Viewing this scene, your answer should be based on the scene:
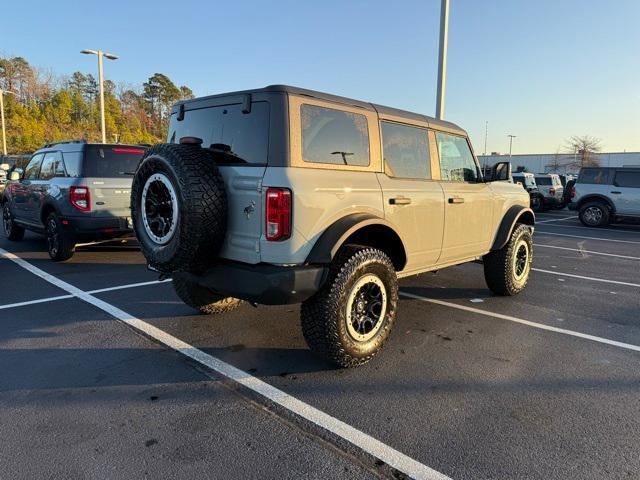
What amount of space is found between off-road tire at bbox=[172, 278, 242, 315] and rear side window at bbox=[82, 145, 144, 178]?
3.48 metres

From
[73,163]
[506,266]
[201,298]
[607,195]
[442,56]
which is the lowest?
[201,298]

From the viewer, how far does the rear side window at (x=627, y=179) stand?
48.4ft

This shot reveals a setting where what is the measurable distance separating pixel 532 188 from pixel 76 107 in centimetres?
6842

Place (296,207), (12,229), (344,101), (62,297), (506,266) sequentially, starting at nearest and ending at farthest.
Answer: (296,207) < (344,101) < (62,297) < (506,266) < (12,229)

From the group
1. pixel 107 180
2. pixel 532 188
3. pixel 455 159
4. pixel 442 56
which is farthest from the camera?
pixel 532 188

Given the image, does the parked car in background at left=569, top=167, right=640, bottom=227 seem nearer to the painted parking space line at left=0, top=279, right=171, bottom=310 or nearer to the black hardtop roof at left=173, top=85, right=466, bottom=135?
the black hardtop roof at left=173, top=85, right=466, bottom=135

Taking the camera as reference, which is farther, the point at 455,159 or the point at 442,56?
the point at 442,56

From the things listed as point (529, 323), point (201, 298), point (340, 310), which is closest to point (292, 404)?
point (340, 310)

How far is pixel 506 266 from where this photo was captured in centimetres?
568

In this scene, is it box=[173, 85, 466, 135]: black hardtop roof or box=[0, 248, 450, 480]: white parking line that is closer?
box=[0, 248, 450, 480]: white parking line

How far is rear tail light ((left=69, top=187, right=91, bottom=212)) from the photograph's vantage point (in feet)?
23.2

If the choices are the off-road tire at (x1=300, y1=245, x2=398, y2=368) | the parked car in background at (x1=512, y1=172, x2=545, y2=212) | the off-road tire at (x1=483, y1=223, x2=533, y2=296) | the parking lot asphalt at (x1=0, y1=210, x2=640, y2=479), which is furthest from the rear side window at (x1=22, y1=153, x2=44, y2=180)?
the parked car in background at (x1=512, y1=172, x2=545, y2=212)

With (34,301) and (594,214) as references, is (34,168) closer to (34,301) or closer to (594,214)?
(34,301)

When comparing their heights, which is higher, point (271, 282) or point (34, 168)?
point (34, 168)
